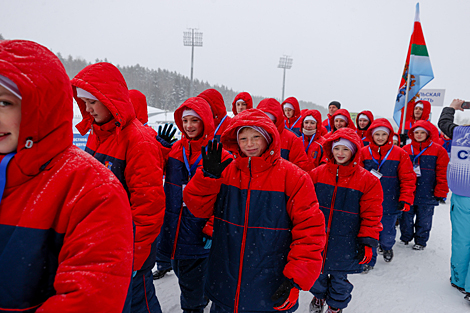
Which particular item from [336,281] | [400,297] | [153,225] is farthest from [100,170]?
[400,297]

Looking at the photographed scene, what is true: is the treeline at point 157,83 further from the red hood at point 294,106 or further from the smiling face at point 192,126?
the smiling face at point 192,126

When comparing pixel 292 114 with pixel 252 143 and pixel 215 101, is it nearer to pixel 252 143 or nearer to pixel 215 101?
pixel 215 101

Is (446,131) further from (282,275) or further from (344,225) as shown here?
(282,275)

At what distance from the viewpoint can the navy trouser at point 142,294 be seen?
2.19 metres

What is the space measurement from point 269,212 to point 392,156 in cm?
365

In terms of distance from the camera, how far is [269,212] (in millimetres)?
1968

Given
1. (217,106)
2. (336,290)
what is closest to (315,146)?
(217,106)

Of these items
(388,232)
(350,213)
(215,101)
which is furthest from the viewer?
(388,232)

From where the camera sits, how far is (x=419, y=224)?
548cm

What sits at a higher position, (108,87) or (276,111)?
(108,87)

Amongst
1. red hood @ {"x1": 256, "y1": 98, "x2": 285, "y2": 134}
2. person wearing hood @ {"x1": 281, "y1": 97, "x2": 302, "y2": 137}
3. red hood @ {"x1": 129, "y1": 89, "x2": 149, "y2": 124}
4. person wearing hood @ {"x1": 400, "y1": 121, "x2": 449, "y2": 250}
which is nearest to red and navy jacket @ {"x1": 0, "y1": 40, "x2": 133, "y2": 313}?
red hood @ {"x1": 129, "y1": 89, "x2": 149, "y2": 124}

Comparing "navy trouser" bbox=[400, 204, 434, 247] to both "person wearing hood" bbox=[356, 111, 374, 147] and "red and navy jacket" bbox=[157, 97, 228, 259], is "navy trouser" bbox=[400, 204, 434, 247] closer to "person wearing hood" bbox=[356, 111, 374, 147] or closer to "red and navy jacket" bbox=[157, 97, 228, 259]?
"person wearing hood" bbox=[356, 111, 374, 147]

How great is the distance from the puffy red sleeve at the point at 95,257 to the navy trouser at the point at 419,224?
6.12 metres

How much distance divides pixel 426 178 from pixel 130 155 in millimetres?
5817
